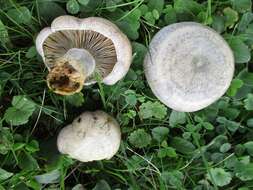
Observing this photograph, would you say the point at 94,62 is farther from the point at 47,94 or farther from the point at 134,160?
the point at 134,160

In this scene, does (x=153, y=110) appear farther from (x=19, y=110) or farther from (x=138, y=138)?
(x=19, y=110)

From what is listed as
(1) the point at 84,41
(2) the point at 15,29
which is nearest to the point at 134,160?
(1) the point at 84,41

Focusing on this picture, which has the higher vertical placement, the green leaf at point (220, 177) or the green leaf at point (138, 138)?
the green leaf at point (138, 138)

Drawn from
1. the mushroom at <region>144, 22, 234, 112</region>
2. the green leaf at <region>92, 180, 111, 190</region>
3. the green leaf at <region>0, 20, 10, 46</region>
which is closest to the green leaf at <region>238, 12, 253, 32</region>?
the mushroom at <region>144, 22, 234, 112</region>

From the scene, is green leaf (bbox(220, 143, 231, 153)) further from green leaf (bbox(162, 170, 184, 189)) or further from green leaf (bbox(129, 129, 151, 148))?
green leaf (bbox(129, 129, 151, 148))

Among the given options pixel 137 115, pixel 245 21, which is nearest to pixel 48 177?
pixel 137 115

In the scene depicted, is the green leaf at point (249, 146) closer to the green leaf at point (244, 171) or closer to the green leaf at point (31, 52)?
the green leaf at point (244, 171)

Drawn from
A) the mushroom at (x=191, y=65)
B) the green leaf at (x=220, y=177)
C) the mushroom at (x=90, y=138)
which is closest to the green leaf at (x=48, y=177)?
the mushroom at (x=90, y=138)
